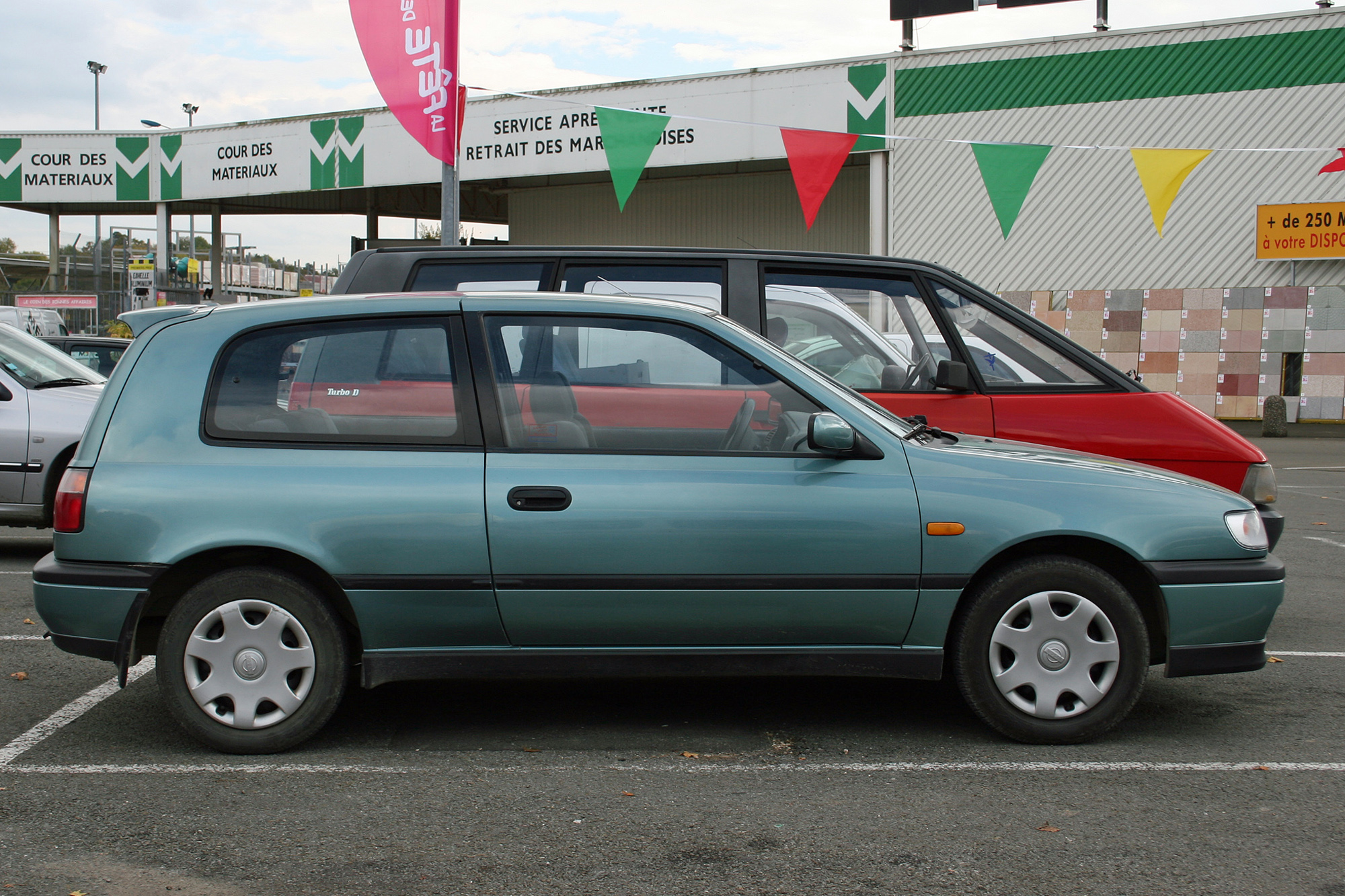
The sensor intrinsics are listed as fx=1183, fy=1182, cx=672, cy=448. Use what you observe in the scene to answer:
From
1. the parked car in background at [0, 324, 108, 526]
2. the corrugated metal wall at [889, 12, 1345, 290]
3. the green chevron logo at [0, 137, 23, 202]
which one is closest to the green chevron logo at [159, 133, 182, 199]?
the green chevron logo at [0, 137, 23, 202]

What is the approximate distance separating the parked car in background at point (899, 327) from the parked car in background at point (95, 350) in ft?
27.6

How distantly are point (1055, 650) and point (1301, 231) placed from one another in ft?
63.5

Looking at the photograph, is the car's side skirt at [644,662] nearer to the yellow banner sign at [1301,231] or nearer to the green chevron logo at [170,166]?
the yellow banner sign at [1301,231]

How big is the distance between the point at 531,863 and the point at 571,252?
3.16 m

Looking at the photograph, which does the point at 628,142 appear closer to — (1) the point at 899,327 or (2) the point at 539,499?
(1) the point at 899,327

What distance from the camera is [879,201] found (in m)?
23.0

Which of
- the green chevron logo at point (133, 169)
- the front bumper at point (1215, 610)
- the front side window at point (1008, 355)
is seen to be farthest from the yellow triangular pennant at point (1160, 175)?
A: the green chevron logo at point (133, 169)

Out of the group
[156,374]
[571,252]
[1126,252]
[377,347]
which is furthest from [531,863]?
[1126,252]

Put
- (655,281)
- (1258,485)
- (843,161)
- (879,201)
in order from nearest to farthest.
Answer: (1258,485), (655,281), (843,161), (879,201)

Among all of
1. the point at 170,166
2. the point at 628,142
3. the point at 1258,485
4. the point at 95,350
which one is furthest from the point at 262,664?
the point at 170,166

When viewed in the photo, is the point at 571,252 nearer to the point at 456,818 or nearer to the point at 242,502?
the point at 242,502

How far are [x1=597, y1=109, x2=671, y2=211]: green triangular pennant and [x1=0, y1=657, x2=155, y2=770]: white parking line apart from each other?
460 inches

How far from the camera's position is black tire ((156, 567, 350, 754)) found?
159 inches

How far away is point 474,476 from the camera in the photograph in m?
4.03
